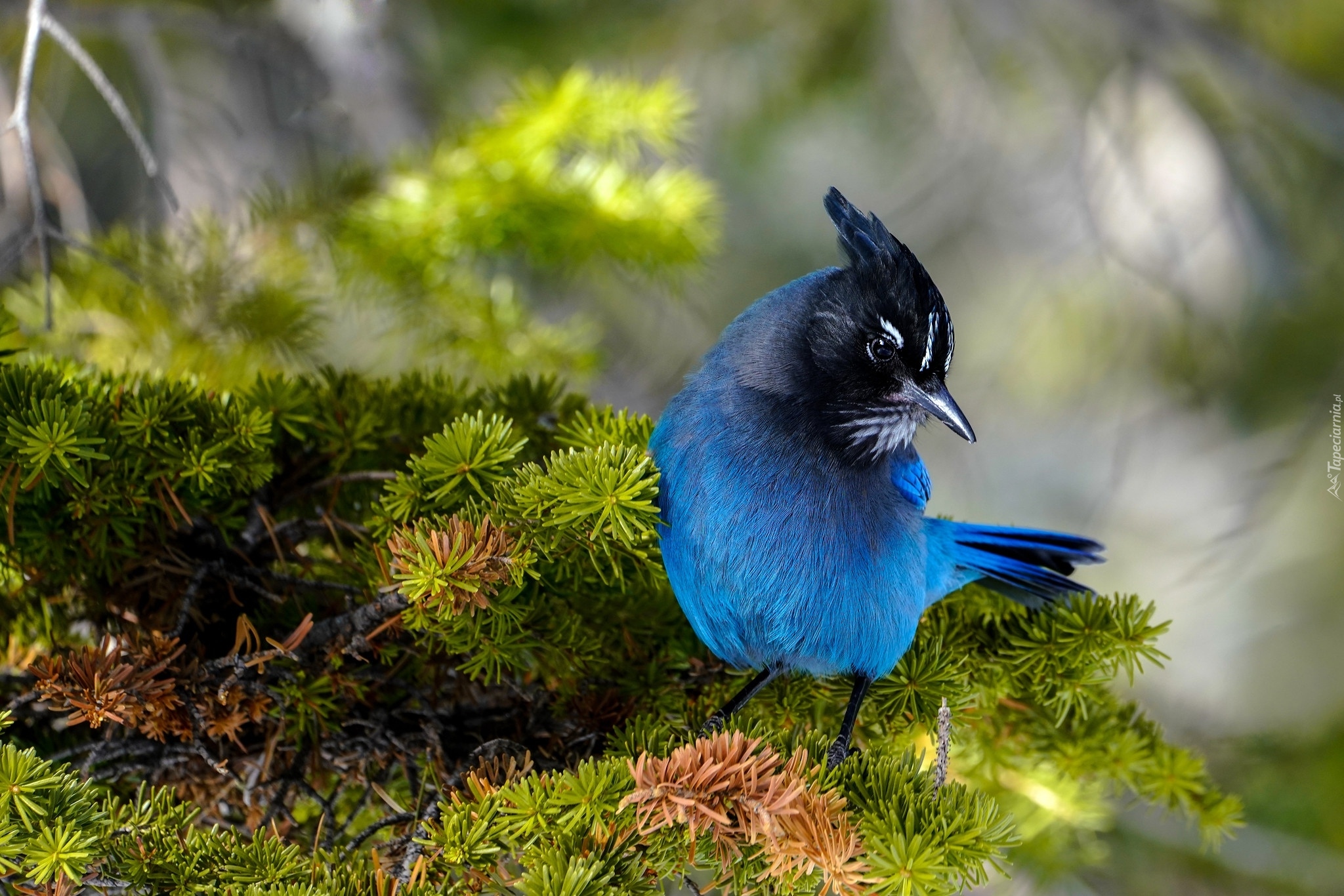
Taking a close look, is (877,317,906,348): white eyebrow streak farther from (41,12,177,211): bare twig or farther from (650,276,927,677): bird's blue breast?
(41,12,177,211): bare twig

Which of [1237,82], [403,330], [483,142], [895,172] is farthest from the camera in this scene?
[895,172]

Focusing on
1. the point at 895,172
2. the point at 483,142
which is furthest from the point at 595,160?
the point at 895,172

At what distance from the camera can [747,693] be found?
1809mm

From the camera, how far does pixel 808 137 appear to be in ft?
19.5

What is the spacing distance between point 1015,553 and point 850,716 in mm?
534

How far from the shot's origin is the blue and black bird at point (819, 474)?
1.72 meters

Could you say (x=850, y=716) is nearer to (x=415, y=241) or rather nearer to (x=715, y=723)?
(x=715, y=723)

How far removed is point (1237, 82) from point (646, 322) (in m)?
2.61

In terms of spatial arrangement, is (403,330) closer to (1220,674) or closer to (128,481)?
(128,481)

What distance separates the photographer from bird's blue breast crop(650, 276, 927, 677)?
1.71 meters

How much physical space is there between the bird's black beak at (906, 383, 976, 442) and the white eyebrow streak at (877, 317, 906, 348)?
76mm

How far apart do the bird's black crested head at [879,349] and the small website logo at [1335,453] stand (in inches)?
72.4

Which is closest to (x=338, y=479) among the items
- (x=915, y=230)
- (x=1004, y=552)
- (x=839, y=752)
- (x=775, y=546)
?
(x=775, y=546)

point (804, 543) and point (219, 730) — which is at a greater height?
point (804, 543)
